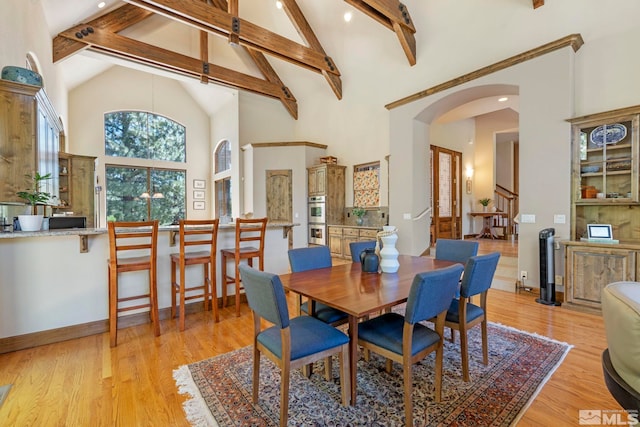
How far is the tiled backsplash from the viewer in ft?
21.0

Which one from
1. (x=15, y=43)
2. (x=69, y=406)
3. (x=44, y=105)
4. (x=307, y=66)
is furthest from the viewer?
(x=307, y=66)

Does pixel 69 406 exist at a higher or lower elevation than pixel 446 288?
lower

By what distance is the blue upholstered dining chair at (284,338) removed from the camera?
150 centimetres

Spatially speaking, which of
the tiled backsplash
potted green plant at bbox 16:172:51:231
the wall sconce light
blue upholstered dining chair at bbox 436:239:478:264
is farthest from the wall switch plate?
potted green plant at bbox 16:172:51:231

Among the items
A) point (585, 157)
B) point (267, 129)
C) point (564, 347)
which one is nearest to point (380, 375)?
point (564, 347)

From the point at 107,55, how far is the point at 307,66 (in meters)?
4.17

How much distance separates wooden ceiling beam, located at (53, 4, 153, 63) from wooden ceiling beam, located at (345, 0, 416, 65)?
4.48 meters

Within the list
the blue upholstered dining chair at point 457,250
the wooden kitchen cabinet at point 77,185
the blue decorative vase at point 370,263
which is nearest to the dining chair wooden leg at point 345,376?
the blue decorative vase at point 370,263

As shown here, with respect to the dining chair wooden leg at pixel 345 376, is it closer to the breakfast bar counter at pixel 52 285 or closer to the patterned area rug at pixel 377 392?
the patterned area rug at pixel 377 392

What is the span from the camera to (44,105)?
137 inches

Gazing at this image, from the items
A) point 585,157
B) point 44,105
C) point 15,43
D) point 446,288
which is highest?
point 15,43

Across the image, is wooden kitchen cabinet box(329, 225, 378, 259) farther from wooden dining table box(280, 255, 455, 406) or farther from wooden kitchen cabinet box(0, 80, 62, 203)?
wooden kitchen cabinet box(0, 80, 62, 203)

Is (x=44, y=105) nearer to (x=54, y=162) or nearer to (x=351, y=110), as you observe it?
(x=54, y=162)

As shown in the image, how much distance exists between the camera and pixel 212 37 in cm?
769
